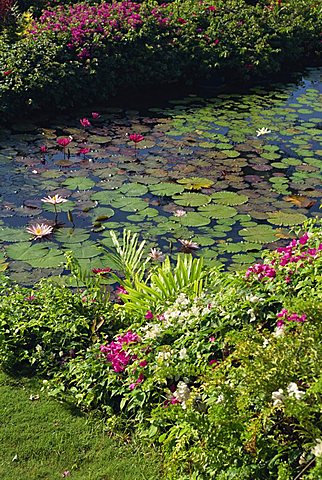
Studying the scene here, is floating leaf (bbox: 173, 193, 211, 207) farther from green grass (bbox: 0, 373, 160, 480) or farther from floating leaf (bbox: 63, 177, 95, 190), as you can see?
green grass (bbox: 0, 373, 160, 480)

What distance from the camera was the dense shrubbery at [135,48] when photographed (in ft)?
25.8

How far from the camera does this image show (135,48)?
884 cm

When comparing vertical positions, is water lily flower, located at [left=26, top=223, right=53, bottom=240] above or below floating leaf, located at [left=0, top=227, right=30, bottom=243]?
above

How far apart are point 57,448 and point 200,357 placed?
78 centimetres

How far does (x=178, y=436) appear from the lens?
2803 mm

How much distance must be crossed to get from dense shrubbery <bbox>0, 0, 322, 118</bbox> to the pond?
45 centimetres

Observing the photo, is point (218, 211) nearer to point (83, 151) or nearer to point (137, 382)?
point (83, 151)

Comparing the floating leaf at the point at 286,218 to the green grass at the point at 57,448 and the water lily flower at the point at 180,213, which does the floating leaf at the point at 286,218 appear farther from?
the green grass at the point at 57,448

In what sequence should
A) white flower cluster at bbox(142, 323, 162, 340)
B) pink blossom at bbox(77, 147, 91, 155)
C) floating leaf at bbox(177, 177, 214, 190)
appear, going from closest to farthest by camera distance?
white flower cluster at bbox(142, 323, 162, 340) < floating leaf at bbox(177, 177, 214, 190) < pink blossom at bbox(77, 147, 91, 155)

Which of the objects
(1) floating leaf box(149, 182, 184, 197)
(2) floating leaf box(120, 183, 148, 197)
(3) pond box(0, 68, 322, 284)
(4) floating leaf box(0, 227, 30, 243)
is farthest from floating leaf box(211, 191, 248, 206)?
(4) floating leaf box(0, 227, 30, 243)

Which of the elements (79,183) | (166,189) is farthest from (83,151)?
(166,189)

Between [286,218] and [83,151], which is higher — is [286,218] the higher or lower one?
the lower one

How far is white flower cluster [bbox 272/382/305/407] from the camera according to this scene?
7.79 ft

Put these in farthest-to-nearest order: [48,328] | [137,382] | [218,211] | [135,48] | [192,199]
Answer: [135,48] < [192,199] < [218,211] < [48,328] < [137,382]
